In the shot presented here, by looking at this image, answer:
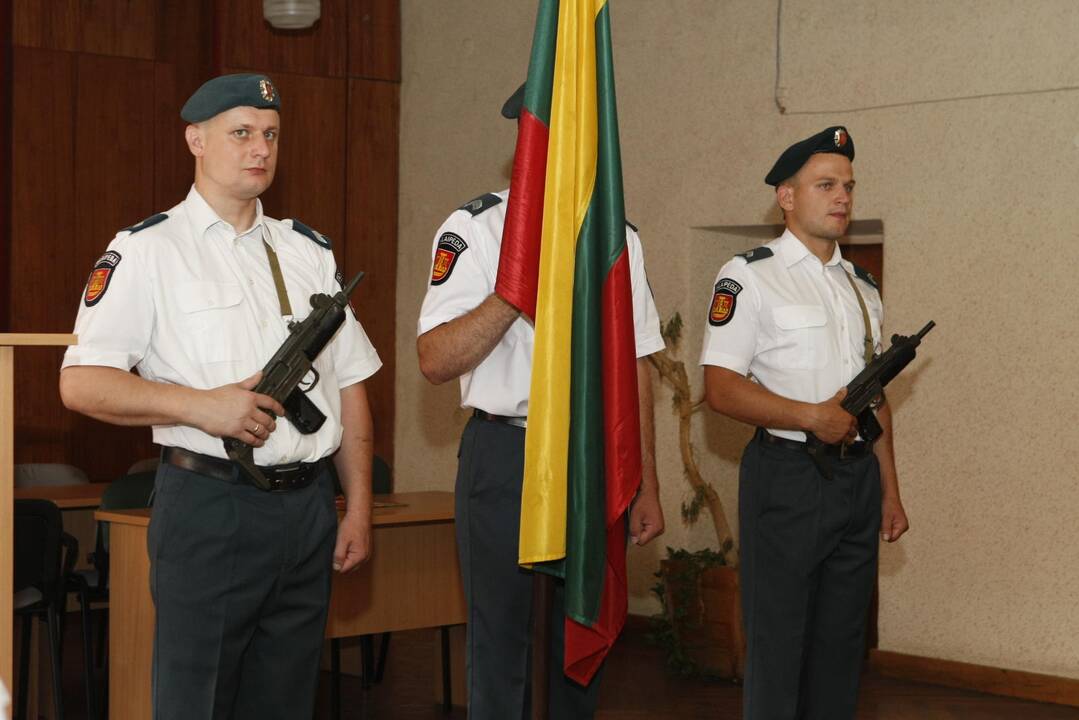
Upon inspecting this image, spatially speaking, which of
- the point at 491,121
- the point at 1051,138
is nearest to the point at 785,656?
the point at 1051,138

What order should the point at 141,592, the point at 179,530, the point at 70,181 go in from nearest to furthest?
the point at 179,530 < the point at 141,592 < the point at 70,181

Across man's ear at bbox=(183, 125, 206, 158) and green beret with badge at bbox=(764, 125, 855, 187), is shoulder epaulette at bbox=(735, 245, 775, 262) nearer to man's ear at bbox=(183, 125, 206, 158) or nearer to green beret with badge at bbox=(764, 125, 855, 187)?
green beret with badge at bbox=(764, 125, 855, 187)

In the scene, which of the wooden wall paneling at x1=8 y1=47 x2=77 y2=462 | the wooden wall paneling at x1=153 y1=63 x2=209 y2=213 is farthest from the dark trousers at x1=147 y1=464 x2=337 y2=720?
the wooden wall paneling at x1=153 y1=63 x2=209 y2=213

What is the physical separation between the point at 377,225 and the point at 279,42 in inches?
49.4

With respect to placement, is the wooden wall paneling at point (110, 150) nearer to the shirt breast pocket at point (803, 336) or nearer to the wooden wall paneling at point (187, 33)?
the wooden wall paneling at point (187, 33)

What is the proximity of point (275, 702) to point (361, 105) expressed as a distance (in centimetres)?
581

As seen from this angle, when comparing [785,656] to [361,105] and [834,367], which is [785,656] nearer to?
[834,367]

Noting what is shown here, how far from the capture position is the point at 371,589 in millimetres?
4762

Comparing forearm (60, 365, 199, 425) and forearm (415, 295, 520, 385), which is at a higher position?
forearm (415, 295, 520, 385)

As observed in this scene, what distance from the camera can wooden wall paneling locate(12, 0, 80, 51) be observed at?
720cm

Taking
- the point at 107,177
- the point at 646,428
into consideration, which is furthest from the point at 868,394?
the point at 107,177

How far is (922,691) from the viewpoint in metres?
5.64

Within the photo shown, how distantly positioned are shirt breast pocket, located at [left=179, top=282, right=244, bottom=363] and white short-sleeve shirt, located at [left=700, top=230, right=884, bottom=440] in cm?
Answer: 150

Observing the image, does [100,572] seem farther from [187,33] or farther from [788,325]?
[187,33]
